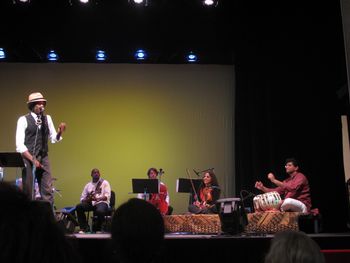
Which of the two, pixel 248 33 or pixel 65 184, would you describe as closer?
pixel 248 33

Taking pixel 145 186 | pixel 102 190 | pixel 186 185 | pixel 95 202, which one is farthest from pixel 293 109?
pixel 95 202

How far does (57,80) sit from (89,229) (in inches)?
134

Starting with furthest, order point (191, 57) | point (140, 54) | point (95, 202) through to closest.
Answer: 1. point (191, 57)
2. point (140, 54)
3. point (95, 202)

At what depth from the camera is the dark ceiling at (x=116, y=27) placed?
7551mm

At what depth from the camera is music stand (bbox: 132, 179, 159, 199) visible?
22.7 ft

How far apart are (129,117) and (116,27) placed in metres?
2.14

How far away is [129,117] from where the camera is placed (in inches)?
372

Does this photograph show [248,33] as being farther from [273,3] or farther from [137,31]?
[137,31]

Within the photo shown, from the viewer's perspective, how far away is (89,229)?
25.2 feet

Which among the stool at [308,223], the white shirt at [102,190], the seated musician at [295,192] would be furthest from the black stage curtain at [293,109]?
the white shirt at [102,190]

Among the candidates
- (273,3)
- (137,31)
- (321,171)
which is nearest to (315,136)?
(321,171)

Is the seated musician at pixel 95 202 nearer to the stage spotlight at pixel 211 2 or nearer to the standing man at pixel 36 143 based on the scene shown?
the standing man at pixel 36 143

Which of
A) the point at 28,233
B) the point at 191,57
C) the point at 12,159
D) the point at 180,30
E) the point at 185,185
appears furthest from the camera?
the point at 191,57

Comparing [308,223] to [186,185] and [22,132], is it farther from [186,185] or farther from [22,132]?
[22,132]
